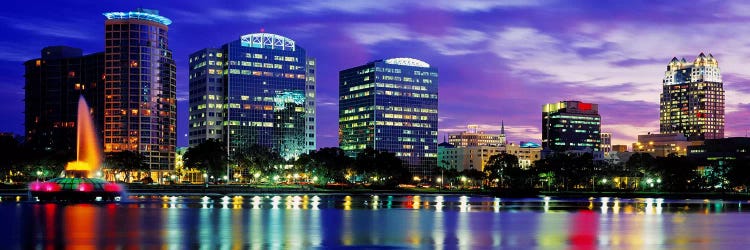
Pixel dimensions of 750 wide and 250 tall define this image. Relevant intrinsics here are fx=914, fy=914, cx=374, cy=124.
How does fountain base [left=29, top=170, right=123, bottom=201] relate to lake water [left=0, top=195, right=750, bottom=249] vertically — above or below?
above

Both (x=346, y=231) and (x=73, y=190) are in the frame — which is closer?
(x=346, y=231)

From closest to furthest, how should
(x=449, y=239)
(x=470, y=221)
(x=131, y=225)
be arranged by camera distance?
(x=449, y=239) < (x=131, y=225) < (x=470, y=221)

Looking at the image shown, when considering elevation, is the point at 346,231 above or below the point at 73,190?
below

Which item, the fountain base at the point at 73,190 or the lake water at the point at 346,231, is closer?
the lake water at the point at 346,231

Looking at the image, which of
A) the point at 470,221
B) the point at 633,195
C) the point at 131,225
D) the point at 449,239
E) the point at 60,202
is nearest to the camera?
the point at 449,239

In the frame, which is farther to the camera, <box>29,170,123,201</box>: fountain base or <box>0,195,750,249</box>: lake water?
<box>29,170,123,201</box>: fountain base

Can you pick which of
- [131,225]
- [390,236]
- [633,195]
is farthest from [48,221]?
[633,195]

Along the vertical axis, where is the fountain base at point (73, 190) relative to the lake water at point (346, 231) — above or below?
above

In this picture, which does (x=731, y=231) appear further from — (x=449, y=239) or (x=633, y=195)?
(x=633, y=195)

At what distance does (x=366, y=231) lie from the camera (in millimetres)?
56688

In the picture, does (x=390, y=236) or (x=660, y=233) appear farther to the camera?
(x=660, y=233)

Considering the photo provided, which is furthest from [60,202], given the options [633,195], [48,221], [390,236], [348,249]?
[633,195]

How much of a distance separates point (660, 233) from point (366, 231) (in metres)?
18.4

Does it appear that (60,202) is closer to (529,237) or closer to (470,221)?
(470,221)
